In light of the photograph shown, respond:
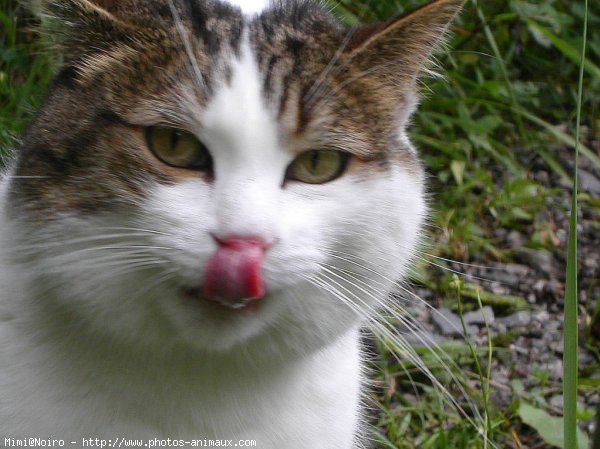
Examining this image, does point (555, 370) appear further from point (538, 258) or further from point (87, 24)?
point (87, 24)

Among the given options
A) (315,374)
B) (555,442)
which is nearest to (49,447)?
(315,374)

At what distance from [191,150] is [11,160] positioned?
25.2 inches

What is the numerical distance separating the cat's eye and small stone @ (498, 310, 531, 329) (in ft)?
5.02

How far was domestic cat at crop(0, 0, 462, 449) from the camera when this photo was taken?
3.84ft

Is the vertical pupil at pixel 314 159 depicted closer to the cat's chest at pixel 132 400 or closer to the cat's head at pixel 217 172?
the cat's head at pixel 217 172

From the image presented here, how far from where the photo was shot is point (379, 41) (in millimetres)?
1356

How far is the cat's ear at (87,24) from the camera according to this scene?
4.23 feet

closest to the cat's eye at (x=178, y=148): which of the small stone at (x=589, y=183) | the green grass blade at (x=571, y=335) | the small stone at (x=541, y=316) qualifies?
the green grass blade at (x=571, y=335)

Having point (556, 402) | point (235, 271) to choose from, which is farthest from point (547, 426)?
point (235, 271)

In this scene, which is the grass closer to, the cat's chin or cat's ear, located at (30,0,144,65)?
cat's ear, located at (30,0,144,65)

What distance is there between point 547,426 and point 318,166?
110 centimetres

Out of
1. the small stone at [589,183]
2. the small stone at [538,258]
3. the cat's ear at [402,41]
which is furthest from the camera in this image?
the small stone at [589,183]

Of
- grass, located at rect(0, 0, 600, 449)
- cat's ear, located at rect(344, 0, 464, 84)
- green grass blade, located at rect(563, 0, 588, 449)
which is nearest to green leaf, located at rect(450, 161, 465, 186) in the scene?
grass, located at rect(0, 0, 600, 449)

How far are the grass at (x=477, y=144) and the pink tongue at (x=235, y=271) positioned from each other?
3.22 ft
